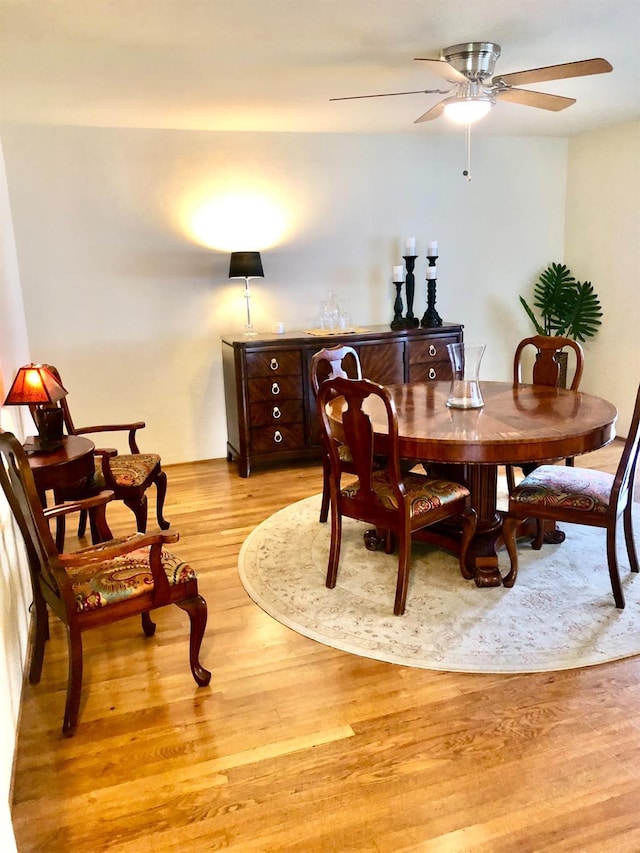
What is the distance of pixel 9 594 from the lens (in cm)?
221

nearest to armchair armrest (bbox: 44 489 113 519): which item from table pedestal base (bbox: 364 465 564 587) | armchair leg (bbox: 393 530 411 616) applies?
armchair leg (bbox: 393 530 411 616)

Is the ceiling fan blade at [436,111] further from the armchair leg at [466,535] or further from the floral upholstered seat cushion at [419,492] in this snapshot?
the armchair leg at [466,535]

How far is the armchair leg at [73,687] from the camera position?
2.06 metres

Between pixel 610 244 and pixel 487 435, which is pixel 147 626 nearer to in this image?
pixel 487 435

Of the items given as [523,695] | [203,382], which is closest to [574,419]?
[523,695]

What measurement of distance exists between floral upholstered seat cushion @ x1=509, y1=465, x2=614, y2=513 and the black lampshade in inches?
98.9

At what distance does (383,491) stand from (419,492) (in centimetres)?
16

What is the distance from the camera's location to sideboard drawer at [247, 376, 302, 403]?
456 cm

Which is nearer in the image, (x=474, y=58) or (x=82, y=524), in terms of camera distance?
(x=474, y=58)

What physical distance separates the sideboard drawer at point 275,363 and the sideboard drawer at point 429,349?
0.90 m

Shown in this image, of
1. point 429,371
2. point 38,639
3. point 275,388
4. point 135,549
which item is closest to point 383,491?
point 135,549

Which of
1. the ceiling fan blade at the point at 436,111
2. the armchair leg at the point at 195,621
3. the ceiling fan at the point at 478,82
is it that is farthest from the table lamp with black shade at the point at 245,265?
the armchair leg at the point at 195,621

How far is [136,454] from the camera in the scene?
11.8 ft

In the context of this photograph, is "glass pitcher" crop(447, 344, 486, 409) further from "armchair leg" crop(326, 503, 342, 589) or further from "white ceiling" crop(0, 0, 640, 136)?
"white ceiling" crop(0, 0, 640, 136)
